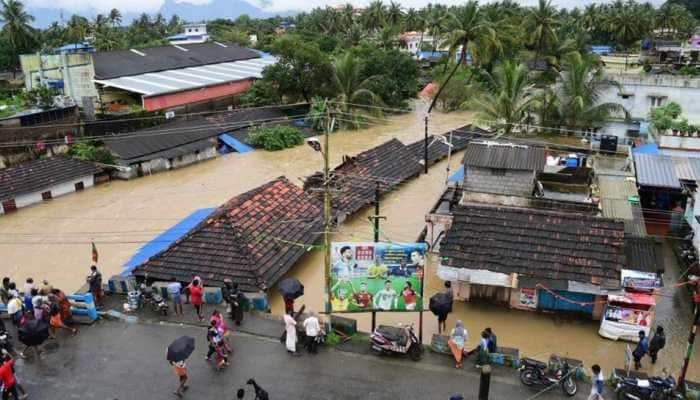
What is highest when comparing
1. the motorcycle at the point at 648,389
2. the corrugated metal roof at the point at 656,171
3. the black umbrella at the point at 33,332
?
the corrugated metal roof at the point at 656,171

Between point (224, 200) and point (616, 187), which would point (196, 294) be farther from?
point (616, 187)

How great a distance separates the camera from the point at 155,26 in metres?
105

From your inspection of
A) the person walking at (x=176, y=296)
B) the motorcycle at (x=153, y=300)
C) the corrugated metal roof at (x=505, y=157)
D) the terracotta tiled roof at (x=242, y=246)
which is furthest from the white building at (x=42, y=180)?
the corrugated metal roof at (x=505, y=157)

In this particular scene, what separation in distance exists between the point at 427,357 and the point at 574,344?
183 inches

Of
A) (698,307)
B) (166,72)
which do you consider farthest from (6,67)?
(698,307)

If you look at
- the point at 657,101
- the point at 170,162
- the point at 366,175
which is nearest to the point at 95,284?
the point at 366,175

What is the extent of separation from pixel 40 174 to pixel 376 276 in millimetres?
22462

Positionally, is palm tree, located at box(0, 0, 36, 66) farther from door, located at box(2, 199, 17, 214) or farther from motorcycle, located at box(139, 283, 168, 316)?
motorcycle, located at box(139, 283, 168, 316)

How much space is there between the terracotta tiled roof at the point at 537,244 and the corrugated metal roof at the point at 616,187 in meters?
4.11

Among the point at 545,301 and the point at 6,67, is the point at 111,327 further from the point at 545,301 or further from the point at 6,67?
the point at 6,67

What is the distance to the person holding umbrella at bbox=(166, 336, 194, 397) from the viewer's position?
1139 centimetres

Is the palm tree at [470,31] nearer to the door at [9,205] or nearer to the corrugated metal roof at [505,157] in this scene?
the corrugated metal roof at [505,157]

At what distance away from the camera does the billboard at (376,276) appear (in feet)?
43.7

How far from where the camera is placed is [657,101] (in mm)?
29422
